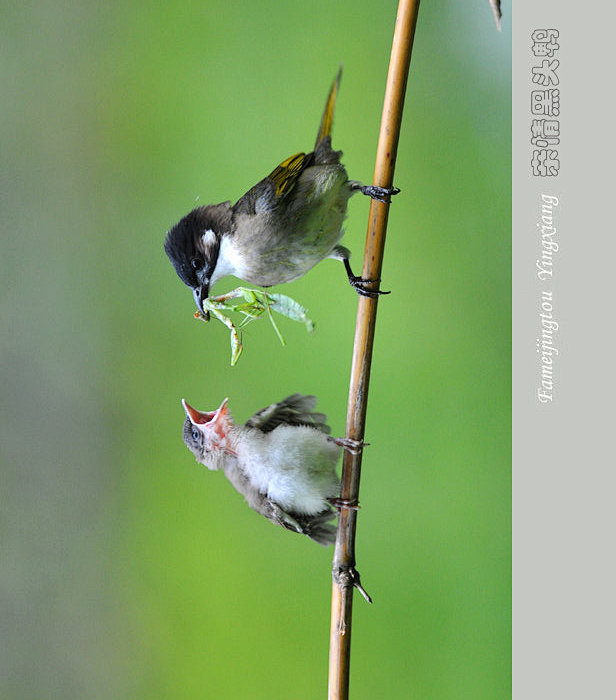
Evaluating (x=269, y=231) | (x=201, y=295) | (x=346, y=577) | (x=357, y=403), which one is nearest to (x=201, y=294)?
(x=201, y=295)

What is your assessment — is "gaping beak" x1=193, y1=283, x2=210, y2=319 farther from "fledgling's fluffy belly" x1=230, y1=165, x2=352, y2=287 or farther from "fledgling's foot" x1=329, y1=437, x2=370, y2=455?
"fledgling's foot" x1=329, y1=437, x2=370, y2=455

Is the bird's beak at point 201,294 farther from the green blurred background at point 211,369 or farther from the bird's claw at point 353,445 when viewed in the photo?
the green blurred background at point 211,369

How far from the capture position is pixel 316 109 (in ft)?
4.12

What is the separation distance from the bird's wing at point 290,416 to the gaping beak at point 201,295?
0.58 feet

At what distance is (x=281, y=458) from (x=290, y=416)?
3.4 inches

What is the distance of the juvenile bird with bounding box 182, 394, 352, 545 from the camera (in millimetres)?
877

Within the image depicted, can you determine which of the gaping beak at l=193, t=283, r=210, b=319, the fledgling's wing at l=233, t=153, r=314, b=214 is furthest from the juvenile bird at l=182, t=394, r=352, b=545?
the fledgling's wing at l=233, t=153, r=314, b=214

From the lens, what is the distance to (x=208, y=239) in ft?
2.77

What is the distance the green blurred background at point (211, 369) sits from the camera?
4.04 ft

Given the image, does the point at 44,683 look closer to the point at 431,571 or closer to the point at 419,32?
the point at 431,571

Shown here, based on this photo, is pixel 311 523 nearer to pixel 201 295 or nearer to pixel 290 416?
pixel 290 416
